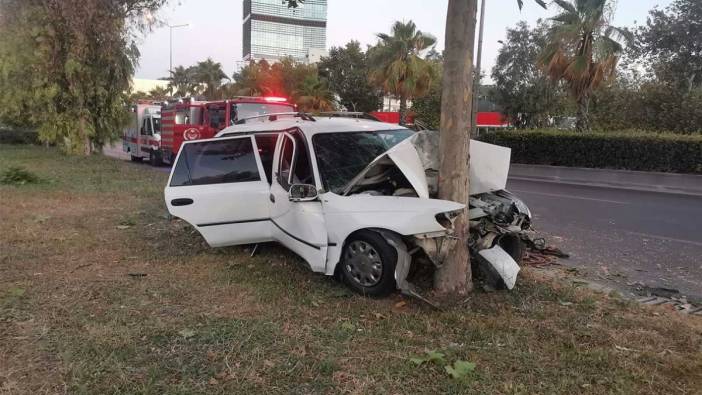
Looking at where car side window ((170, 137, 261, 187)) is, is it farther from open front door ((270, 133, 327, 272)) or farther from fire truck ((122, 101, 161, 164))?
fire truck ((122, 101, 161, 164))

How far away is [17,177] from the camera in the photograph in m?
13.4

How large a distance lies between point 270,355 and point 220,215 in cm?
259

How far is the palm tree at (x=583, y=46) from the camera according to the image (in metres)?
20.9

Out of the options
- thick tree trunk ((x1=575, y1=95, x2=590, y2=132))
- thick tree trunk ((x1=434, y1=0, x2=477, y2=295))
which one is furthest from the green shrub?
thick tree trunk ((x1=575, y1=95, x2=590, y2=132))

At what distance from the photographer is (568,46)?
854 inches

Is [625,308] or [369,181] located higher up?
[369,181]

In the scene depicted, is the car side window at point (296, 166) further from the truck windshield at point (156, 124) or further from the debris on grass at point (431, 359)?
the truck windshield at point (156, 124)

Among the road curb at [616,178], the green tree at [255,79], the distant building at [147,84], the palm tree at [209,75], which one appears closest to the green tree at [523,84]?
the road curb at [616,178]

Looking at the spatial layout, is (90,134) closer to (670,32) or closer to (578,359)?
(578,359)

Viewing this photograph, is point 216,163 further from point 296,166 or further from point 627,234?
point 627,234

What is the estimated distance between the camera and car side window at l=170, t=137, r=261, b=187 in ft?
20.2

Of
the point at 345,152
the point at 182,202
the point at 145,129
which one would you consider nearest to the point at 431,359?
the point at 345,152

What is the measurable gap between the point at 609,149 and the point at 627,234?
11873mm

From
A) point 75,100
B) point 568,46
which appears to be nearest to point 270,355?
point 568,46
